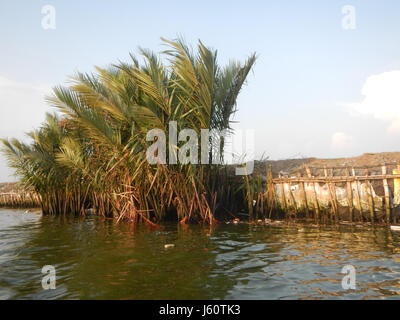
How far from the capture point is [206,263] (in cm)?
593

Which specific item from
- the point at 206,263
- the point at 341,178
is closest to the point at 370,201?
the point at 341,178

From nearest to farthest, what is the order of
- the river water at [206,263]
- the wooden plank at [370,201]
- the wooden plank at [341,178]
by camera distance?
the river water at [206,263] < the wooden plank at [341,178] < the wooden plank at [370,201]

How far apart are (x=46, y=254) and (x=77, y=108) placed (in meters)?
5.54

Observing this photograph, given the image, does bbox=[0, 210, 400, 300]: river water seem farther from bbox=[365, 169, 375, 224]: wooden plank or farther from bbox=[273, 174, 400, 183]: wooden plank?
bbox=[273, 174, 400, 183]: wooden plank

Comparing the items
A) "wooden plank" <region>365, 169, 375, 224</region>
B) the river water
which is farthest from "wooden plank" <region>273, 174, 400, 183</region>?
the river water

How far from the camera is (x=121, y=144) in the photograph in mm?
10453

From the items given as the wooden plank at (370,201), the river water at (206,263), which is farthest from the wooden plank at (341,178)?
the river water at (206,263)

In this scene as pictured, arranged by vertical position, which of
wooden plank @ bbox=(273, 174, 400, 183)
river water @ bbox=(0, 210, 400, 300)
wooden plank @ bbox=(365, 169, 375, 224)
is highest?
wooden plank @ bbox=(273, 174, 400, 183)

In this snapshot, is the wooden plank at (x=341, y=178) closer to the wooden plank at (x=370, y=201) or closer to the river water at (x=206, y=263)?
the wooden plank at (x=370, y=201)

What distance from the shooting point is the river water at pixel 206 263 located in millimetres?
4484

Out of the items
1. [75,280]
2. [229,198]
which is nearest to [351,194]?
[229,198]

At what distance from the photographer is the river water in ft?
14.7

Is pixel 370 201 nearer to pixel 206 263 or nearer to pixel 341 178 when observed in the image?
pixel 341 178
